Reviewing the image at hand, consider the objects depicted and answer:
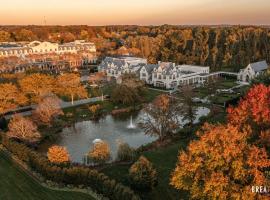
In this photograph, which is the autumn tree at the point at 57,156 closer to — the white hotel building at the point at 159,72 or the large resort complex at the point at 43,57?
the white hotel building at the point at 159,72

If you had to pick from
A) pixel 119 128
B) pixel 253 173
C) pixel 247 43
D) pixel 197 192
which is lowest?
pixel 119 128

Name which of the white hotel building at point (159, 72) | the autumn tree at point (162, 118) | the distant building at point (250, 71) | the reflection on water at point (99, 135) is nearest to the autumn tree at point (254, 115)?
the autumn tree at point (162, 118)

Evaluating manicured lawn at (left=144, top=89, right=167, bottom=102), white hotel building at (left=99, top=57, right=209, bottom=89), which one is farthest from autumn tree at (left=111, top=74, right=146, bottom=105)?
white hotel building at (left=99, top=57, right=209, bottom=89)

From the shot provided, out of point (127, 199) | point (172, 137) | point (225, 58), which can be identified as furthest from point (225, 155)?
point (225, 58)

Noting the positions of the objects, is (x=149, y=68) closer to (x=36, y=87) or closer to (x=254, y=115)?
(x=36, y=87)

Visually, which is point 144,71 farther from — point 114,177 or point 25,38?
point 25,38

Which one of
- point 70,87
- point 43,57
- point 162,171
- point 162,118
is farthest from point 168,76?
point 162,171

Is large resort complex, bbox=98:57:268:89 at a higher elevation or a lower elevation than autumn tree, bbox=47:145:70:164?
higher

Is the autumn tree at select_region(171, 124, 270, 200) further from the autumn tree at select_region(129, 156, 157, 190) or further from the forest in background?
the forest in background
